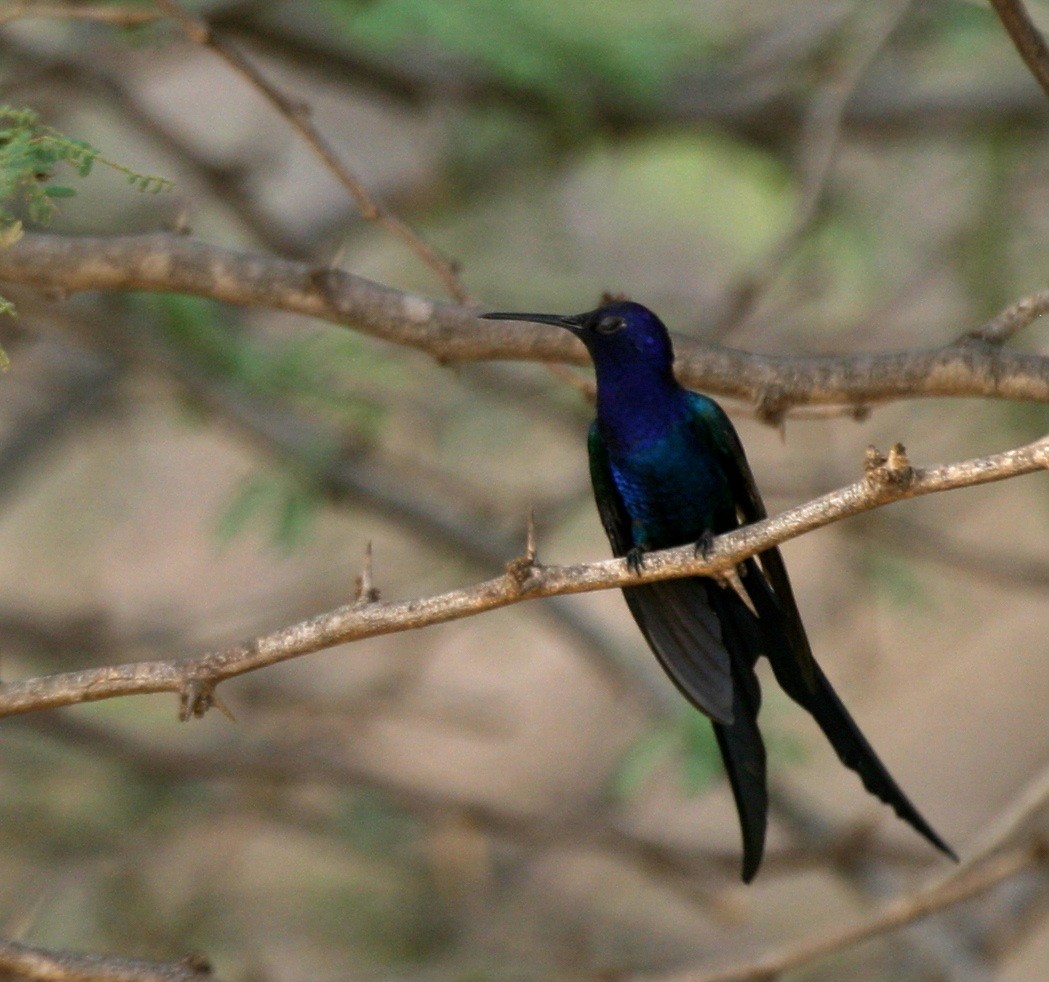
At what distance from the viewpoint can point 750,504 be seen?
3.63 meters

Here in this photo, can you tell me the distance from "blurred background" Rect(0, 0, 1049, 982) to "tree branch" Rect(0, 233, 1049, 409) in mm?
1378

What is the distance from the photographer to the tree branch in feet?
10.5

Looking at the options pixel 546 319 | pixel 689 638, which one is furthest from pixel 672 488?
pixel 546 319

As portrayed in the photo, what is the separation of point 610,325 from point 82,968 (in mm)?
1847

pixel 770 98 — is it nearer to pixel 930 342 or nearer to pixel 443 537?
pixel 930 342

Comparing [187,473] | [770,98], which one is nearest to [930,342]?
[770,98]

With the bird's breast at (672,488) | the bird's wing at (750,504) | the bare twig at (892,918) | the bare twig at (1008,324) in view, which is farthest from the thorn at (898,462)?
the bare twig at (892,918)

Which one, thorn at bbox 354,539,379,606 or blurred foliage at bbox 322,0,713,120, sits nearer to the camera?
thorn at bbox 354,539,379,606

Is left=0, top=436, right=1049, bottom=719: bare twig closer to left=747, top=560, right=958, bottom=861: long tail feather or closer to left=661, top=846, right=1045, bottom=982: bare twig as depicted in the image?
left=747, top=560, right=958, bottom=861: long tail feather

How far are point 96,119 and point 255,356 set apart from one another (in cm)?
378

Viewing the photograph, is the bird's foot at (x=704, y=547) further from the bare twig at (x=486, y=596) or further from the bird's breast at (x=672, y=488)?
the bird's breast at (x=672, y=488)

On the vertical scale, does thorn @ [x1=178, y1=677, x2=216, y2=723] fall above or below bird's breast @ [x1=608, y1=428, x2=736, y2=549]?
below

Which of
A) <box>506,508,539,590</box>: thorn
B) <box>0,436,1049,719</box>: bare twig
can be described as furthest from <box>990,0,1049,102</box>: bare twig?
<box>506,508,539,590</box>: thorn

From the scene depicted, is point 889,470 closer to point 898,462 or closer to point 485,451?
point 898,462
